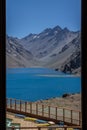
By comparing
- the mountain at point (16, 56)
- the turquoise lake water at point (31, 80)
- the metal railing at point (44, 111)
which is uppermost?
the mountain at point (16, 56)

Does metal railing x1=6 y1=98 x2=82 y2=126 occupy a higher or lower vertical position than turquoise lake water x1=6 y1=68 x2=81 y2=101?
lower

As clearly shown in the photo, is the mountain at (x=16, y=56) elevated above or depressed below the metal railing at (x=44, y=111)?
above
